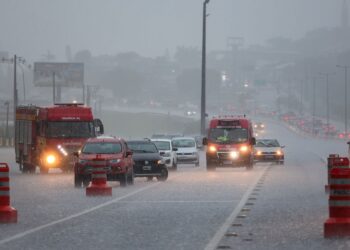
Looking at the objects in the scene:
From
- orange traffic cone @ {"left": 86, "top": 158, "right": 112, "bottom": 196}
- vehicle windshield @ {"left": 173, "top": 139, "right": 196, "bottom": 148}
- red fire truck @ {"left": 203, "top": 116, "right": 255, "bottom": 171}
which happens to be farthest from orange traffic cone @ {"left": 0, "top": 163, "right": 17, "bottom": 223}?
vehicle windshield @ {"left": 173, "top": 139, "right": 196, "bottom": 148}

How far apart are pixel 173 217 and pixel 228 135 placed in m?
31.6

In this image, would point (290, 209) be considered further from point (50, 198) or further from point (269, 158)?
point (269, 158)

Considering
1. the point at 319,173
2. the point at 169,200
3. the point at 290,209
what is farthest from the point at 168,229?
the point at 319,173

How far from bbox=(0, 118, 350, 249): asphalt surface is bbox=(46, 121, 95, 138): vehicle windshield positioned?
903 cm

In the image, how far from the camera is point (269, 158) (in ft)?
217

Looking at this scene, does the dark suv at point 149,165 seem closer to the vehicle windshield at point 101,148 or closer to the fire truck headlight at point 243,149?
the vehicle windshield at point 101,148

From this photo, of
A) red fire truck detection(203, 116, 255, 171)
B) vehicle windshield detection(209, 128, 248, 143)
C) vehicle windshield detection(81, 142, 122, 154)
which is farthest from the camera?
vehicle windshield detection(209, 128, 248, 143)

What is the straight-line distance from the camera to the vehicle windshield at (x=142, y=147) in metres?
44.8

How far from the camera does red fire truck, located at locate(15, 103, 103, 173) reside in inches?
2005

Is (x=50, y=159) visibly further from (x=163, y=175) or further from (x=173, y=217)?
(x=173, y=217)

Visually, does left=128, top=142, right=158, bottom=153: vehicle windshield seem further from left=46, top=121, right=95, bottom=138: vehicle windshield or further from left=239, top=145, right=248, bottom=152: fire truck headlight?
left=239, top=145, right=248, bottom=152: fire truck headlight

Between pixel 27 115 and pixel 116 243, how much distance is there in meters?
→ 35.1

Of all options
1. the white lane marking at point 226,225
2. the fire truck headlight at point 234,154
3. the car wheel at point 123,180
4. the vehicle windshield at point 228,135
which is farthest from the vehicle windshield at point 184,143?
the white lane marking at point 226,225

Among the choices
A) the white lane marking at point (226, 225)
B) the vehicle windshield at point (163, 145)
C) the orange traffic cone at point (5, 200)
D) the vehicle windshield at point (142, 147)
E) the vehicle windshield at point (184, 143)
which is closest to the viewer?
the white lane marking at point (226, 225)
